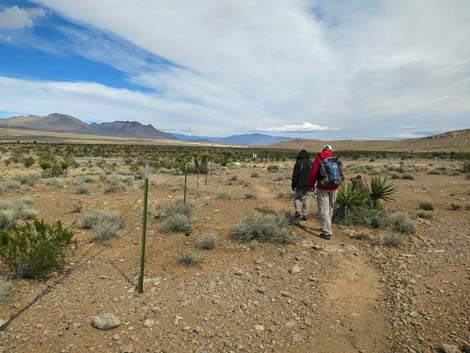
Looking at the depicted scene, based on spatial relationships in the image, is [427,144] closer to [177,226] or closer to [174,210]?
[174,210]

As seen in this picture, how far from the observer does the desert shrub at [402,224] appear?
722cm

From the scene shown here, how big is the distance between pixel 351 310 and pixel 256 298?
133cm

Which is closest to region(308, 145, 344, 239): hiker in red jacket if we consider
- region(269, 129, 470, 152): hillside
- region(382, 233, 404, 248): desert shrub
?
region(382, 233, 404, 248): desert shrub

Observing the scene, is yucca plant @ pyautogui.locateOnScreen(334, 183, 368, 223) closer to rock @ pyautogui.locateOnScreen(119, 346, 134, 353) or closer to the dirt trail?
the dirt trail

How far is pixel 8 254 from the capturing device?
4.59 metres

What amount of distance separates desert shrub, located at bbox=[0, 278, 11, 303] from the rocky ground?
0.26ft

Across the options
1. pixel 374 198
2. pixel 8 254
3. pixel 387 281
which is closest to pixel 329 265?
pixel 387 281

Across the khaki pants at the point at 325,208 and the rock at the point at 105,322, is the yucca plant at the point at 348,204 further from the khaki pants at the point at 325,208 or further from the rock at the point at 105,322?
the rock at the point at 105,322

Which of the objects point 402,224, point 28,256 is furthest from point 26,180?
point 402,224

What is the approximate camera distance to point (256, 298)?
170 inches

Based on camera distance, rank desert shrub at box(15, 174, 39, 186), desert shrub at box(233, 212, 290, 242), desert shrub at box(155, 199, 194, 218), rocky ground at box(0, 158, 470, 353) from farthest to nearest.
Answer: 1. desert shrub at box(15, 174, 39, 186)
2. desert shrub at box(155, 199, 194, 218)
3. desert shrub at box(233, 212, 290, 242)
4. rocky ground at box(0, 158, 470, 353)

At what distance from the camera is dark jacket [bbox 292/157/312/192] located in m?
7.91

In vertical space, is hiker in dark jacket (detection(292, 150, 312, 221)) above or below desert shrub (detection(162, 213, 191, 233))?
above

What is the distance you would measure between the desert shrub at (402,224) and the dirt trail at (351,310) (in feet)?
6.39
